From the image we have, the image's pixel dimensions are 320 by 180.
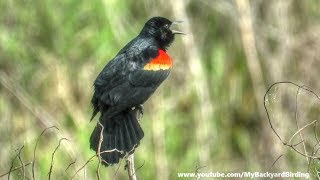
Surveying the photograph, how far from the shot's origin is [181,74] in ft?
20.9

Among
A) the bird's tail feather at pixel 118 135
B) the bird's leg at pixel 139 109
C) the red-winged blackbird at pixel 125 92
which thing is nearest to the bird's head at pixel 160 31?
the red-winged blackbird at pixel 125 92

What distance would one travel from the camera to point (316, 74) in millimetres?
6465

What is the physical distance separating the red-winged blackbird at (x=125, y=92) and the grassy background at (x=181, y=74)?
163cm

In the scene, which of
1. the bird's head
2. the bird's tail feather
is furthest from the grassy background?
the bird's tail feather

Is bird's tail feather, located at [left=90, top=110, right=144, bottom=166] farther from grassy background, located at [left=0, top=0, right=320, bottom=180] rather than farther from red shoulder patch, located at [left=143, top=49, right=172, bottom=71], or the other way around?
grassy background, located at [left=0, top=0, right=320, bottom=180]

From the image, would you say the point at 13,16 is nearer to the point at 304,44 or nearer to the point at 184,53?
the point at 184,53

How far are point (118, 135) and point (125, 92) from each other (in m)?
0.24

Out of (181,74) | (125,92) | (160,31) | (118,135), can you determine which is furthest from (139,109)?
(181,74)

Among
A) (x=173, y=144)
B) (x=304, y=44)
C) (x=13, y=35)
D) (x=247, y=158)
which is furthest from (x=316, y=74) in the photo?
(x=13, y=35)

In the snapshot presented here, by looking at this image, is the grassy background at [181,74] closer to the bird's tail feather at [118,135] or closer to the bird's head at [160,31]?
the bird's head at [160,31]

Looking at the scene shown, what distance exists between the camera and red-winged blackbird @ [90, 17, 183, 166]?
4004 mm

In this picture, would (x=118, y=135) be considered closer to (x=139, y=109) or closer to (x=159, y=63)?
(x=139, y=109)

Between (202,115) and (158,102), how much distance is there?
0.37m

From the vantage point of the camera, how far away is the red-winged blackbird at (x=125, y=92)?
13.1 feet
